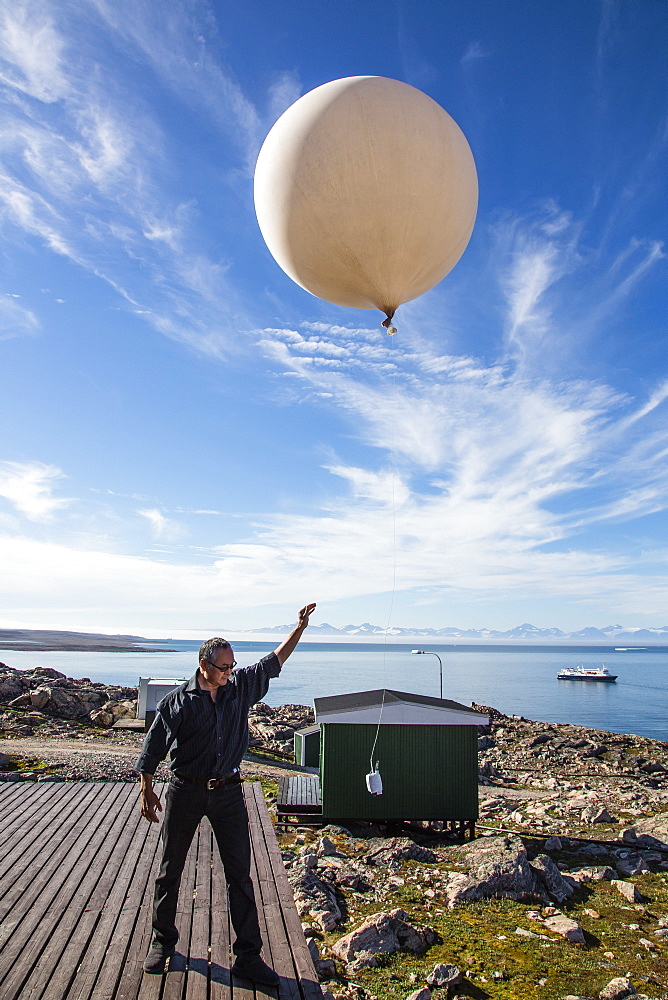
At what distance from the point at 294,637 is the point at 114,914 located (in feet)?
7.92

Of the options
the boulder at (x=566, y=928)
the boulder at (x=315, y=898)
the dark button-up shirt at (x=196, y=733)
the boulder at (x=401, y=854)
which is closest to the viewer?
the dark button-up shirt at (x=196, y=733)

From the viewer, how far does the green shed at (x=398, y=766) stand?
Answer: 13992 mm

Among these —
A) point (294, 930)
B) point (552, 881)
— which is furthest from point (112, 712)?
point (294, 930)

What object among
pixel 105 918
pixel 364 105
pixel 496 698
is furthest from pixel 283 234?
pixel 496 698

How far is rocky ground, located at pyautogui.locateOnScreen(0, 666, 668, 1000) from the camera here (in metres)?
6.83

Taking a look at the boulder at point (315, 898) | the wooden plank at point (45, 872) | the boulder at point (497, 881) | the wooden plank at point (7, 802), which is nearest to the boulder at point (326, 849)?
the boulder at point (315, 898)

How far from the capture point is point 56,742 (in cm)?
2047

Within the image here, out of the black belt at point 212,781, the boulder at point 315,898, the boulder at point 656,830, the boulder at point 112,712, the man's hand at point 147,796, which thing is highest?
the black belt at point 212,781

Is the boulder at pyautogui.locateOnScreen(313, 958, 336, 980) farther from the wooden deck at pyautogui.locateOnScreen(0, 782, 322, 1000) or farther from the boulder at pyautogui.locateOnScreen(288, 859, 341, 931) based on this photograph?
the wooden deck at pyautogui.locateOnScreen(0, 782, 322, 1000)

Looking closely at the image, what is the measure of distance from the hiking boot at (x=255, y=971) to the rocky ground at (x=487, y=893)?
3.17 metres

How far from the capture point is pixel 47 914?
176 inches

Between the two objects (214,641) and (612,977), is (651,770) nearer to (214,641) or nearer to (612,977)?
(612,977)

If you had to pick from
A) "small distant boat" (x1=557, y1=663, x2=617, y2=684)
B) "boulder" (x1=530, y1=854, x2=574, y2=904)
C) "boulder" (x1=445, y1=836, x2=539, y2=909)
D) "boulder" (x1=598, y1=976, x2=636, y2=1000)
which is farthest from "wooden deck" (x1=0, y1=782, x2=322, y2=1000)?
"small distant boat" (x1=557, y1=663, x2=617, y2=684)

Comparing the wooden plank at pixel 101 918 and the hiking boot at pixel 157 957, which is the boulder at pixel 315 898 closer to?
the wooden plank at pixel 101 918
